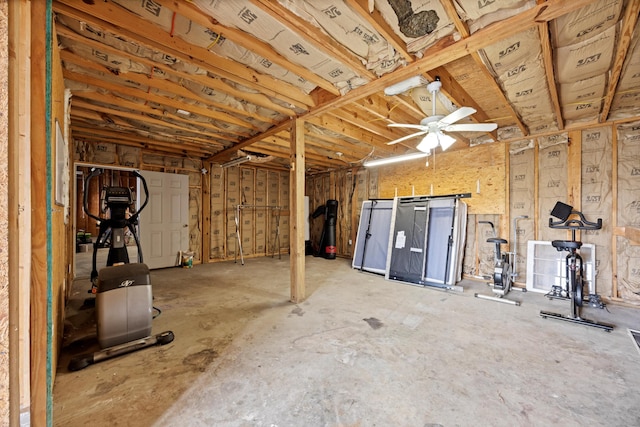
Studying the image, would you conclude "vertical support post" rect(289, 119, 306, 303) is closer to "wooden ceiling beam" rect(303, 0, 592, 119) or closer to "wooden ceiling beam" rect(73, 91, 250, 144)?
"wooden ceiling beam" rect(303, 0, 592, 119)

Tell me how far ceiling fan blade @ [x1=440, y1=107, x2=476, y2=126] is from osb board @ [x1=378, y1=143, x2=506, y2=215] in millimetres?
2456

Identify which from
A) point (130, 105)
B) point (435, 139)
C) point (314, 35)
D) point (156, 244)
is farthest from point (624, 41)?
point (156, 244)

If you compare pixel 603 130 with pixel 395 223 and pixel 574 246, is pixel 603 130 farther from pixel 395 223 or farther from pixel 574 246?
pixel 395 223

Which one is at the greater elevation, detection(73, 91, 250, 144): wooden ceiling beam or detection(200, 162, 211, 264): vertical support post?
detection(73, 91, 250, 144): wooden ceiling beam

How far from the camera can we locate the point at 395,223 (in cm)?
521

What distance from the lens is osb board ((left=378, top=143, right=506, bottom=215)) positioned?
4.48 meters

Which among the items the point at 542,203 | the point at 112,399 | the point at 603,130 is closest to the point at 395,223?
the point at 542,203

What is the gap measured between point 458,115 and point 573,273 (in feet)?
8.43

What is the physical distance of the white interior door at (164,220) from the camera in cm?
541

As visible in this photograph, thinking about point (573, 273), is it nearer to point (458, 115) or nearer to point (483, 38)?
point (458, 115)

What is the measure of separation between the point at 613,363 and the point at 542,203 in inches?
105

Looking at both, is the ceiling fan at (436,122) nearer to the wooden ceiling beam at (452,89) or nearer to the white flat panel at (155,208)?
the wooden ceiling beam at (452,89)

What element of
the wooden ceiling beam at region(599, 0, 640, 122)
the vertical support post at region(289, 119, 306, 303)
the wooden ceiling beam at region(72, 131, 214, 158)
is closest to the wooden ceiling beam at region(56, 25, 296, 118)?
the vertical support post at region(289, 119, 306, 303)

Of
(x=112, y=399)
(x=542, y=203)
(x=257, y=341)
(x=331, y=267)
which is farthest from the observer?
(x=331, y=267)
